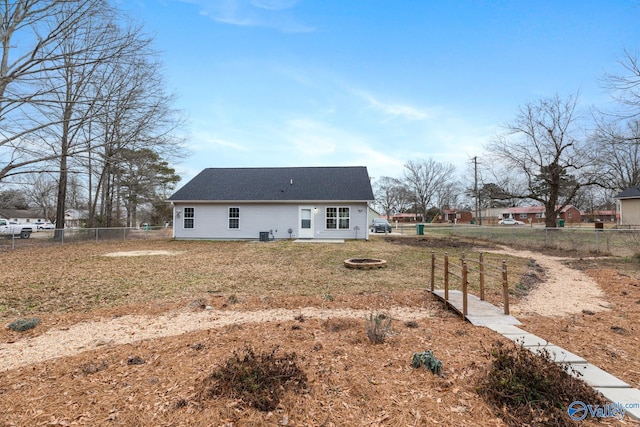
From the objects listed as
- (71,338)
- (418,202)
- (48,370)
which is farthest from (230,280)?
(418,202)

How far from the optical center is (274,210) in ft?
59.2

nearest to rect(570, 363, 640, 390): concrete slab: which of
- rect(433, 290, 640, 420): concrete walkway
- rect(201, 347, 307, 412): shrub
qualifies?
rect(433, 290, 640, 420): concrete walkway

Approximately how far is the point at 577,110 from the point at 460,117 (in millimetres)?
7885

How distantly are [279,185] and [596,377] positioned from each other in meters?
17.7

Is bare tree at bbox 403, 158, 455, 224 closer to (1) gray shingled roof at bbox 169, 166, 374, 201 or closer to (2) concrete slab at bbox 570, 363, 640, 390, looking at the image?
(1) gray shingled roof at bbox 169, 166, 374, 201

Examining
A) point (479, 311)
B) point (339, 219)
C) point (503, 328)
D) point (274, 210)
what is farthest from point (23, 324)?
point (339, 219)

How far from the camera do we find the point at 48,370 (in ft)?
10.2

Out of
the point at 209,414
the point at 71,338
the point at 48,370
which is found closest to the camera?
the point at 209,414

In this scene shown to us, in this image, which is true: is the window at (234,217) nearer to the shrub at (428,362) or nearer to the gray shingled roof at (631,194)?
the shrub at (428,362)

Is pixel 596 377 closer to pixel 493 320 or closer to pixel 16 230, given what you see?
pixel 493 320

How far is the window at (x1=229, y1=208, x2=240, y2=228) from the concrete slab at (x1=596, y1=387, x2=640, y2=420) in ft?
57.0

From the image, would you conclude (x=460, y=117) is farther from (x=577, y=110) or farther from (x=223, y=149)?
(x=223, y=149)

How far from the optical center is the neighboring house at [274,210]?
17594 millimetres

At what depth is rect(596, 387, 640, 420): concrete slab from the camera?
7.35 ft
